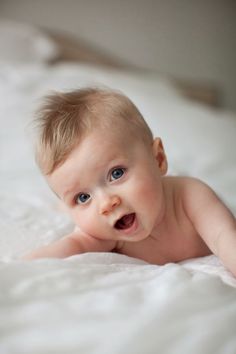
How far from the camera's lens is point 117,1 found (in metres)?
2.50

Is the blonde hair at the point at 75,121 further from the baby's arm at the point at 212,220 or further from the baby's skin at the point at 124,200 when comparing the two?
the baby's arm at the point at 212,220

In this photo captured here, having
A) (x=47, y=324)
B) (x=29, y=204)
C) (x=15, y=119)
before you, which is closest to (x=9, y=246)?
(x=29, y=204)

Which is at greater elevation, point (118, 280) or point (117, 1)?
point (117, 1)

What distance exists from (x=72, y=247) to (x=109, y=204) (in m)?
0.14

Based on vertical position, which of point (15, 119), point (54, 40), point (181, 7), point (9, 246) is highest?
point (181, 7)

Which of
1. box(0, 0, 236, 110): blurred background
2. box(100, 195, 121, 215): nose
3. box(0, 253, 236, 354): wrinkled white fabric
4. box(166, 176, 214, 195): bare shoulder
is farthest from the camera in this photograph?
box(0, 0, 236, 110): blurred background

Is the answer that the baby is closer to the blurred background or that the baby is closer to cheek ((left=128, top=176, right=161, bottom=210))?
cheek ((left=128, top=176, right=161, bottom=210))

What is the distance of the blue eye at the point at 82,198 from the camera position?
32.5 inches

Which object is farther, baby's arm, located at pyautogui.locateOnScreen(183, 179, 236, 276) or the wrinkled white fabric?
baby's arm, located at pyautogui.locateOnScreen(183, 179, 236, 276)

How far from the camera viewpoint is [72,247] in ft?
2.87

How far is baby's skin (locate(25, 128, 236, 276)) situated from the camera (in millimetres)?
797

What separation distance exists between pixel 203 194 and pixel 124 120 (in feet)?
0.62

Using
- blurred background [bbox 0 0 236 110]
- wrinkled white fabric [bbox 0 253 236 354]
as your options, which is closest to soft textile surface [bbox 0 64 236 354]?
wrinkled white fabric [bbox 0 253 236 354]

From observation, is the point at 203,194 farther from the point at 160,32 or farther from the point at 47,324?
the point at 160,32
